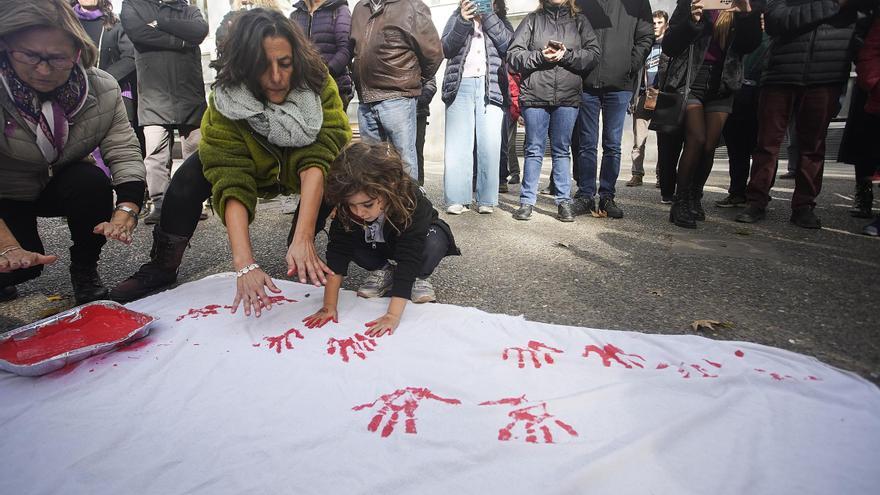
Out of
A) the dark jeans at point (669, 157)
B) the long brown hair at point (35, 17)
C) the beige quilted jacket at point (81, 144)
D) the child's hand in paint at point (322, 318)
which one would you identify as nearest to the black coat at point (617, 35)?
the dark jeans at point (669, 157)

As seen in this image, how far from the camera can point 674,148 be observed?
4398 millimetres

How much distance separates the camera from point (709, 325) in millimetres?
2057

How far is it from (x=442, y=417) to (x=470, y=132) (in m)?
3.26

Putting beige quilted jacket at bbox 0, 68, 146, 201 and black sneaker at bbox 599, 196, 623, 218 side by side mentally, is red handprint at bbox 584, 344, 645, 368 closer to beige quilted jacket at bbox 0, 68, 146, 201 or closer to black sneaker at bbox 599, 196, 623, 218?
beige quilted jacket at bbox 0, 68, 146, 201

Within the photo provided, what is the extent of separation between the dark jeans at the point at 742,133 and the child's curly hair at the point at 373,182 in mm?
3645

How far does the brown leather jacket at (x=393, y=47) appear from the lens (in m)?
3.70

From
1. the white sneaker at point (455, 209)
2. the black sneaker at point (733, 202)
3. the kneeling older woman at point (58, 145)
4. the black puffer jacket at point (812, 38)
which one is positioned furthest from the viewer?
the black sneaker at point (733, 202)

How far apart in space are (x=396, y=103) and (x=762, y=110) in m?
2.74

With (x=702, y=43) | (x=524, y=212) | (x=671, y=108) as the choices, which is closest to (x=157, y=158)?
(x=524, y=212)

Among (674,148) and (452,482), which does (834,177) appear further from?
(452,482)

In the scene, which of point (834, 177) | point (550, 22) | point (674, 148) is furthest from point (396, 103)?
point (834, 177)

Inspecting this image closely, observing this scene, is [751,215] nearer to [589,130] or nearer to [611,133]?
[611,133]

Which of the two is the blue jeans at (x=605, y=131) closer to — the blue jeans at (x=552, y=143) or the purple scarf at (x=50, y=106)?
the blue jeans at (x=552, y=143)

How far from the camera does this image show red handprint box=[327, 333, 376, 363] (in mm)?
1861
